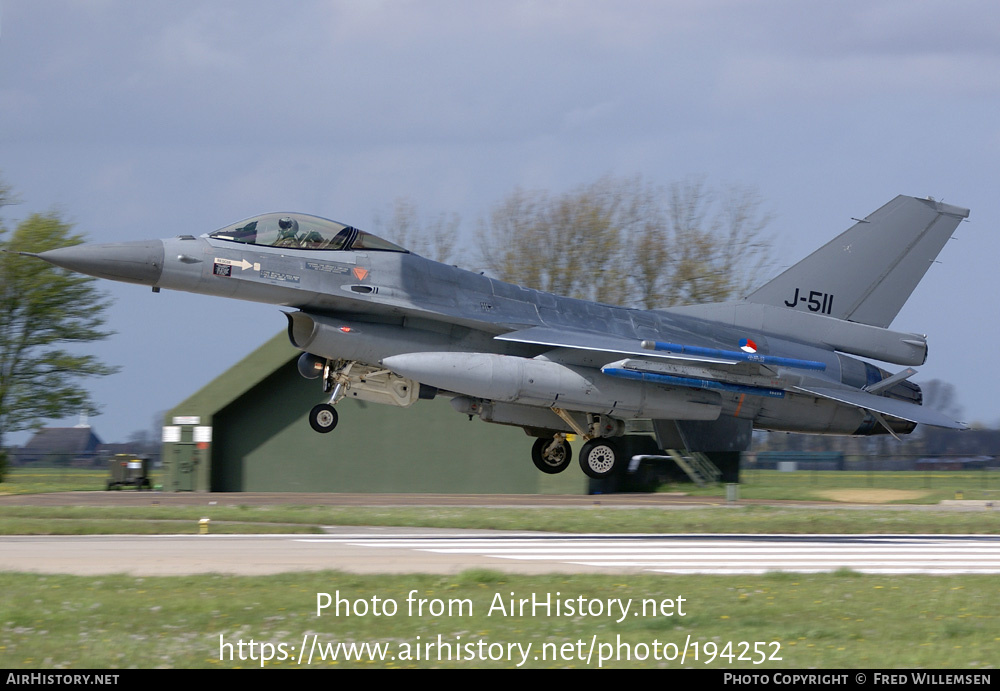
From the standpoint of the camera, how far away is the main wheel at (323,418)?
667 inches

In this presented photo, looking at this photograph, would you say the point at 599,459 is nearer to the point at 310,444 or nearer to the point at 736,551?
the point at 736,551

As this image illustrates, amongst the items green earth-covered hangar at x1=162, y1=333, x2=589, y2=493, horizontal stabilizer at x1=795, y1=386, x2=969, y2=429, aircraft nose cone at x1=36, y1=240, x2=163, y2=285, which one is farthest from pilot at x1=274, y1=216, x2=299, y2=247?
green earth-covered hangar at x1=162, y1=333, x2=589, y2=493

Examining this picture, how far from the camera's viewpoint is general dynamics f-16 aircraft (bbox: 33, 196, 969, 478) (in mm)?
16438

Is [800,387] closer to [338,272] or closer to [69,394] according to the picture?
[338,272]

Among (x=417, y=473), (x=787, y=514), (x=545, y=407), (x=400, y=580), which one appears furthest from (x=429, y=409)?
(x=400, y=580)

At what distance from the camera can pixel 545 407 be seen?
18.2 metres

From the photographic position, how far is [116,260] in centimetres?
1542

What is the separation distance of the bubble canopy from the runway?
4.68 meters

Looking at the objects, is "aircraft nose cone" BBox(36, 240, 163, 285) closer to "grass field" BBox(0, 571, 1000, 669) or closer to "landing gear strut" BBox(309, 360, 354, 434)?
"landing gear strut" BBox(309, 360, 354, 434)

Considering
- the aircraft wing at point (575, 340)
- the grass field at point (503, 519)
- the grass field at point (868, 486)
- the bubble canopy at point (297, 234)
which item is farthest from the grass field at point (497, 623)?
the grass field at point (868, 486)

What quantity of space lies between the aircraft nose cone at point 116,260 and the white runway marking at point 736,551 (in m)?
5.49

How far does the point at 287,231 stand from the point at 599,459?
6.48 meters

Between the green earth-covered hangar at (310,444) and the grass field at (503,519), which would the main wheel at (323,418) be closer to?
the grass field at (503,519)

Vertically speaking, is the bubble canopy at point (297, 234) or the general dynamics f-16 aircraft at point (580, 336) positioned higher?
the bubble canopy at point (297, 234)
